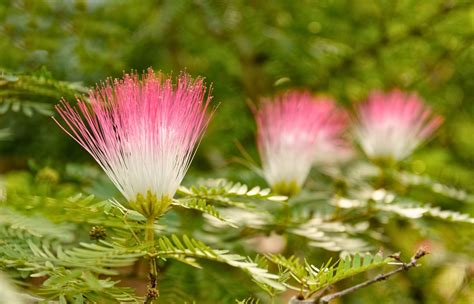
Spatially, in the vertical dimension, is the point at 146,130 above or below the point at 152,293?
above

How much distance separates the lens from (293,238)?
4.47 feet

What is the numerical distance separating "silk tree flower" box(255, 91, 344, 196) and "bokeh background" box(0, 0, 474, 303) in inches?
12.9

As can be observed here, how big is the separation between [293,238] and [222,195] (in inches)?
20.6

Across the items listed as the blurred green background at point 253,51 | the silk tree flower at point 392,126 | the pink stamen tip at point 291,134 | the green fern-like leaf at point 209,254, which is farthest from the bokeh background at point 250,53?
the green fern-like leaf at point 209,254

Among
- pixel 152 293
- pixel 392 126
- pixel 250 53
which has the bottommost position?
pixel 152 293

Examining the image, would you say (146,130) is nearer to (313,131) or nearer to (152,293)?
(152,293)

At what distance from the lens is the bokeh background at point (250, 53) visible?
1648 millimetres

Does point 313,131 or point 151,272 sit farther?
point 313,131

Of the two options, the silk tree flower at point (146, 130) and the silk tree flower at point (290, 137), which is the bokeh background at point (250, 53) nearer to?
the silk tree flower at point (290, 137)

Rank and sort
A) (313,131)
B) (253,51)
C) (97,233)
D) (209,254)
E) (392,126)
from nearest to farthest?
(209,254) < (97,233) < (313,131) < (392,126) < (253,51)

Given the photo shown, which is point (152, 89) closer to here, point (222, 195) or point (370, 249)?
point (222, 195)

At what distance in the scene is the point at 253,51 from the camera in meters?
1.97

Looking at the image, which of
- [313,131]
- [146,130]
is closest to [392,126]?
[313,131]

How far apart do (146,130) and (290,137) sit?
49 cm
